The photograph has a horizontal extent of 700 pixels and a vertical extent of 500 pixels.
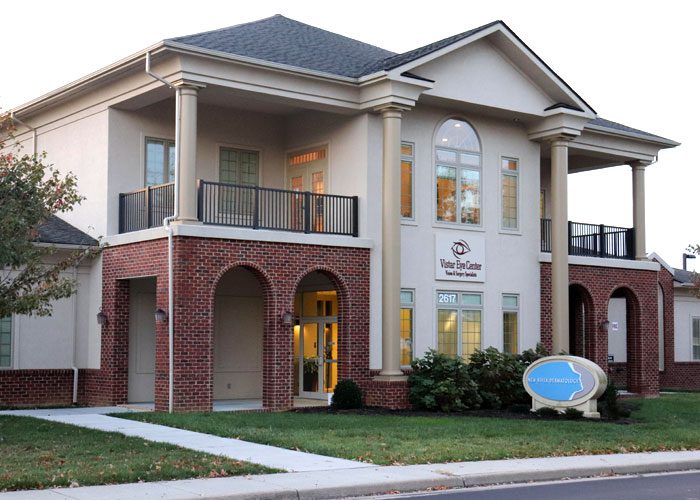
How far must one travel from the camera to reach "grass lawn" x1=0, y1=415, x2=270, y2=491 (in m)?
11.7

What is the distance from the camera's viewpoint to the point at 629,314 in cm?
2972

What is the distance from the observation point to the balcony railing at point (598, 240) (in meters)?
28.6

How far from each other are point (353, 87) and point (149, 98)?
15.2 ft

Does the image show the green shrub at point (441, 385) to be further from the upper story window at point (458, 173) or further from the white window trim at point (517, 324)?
the upper story window at point (458, 173)

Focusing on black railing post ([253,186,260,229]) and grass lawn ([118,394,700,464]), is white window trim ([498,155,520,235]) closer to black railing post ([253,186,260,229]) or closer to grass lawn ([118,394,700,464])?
grass lawn ([118,394,700,464])

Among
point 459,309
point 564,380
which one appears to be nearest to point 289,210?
point 459,309

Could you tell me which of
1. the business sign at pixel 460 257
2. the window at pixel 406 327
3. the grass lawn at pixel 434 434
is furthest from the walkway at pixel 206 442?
the business sign at pixel 460 257

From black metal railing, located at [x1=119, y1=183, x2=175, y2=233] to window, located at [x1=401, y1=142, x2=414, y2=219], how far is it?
561 cm

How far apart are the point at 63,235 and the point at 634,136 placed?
16.1 meters

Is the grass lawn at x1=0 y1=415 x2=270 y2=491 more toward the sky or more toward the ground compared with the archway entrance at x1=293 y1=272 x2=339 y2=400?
more toward the ground

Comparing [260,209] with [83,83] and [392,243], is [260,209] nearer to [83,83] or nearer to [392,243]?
[392,243]

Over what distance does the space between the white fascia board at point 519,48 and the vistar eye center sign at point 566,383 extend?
7272 millimetres

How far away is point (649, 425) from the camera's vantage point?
1969 cm

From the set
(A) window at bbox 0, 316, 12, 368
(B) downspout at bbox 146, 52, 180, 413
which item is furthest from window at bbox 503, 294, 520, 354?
(A) window at bbox 0, 316, 12, 368
